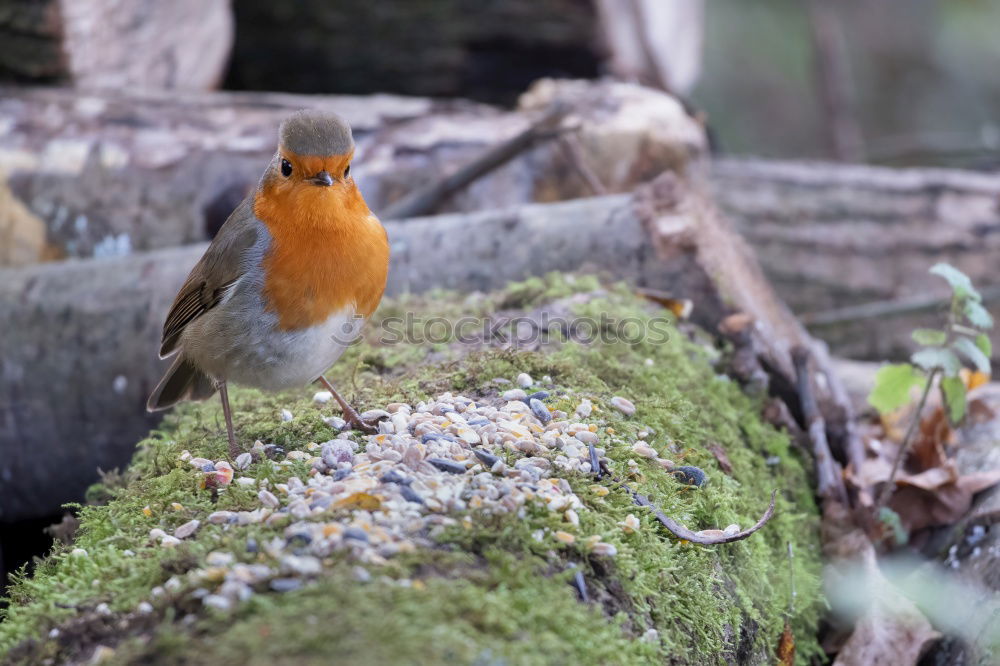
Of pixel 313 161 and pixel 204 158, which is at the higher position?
pixel 313 161

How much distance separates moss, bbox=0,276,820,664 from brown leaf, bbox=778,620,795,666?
2.0 inches

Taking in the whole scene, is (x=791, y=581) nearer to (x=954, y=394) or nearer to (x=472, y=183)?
(x=954, y=394)

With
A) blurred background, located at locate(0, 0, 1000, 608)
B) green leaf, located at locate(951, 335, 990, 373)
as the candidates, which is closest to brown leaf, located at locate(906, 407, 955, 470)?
green leaf, located at locate(951, 335, 990, 373)

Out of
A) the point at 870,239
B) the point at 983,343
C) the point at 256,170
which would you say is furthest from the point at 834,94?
the point at 983,343

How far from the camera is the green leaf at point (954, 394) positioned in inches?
128

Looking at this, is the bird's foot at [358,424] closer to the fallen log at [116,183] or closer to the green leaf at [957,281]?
the green leaf at [957,281]

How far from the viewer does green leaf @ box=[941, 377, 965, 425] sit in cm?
326

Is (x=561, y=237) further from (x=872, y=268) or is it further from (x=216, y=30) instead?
(x=216, y=30)

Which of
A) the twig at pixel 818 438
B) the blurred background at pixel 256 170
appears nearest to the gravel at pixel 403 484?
the twig at pixel 818 438

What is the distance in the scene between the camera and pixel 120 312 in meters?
3.80

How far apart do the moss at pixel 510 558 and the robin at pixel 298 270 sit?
0.63ft

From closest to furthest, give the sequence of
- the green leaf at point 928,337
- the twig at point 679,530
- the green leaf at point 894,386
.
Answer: the twig at point 679,530 → the green leaf at point 928,337 → the green leaf at point 894,386

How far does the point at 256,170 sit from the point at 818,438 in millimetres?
2849

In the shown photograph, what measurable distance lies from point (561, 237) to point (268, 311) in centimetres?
152
